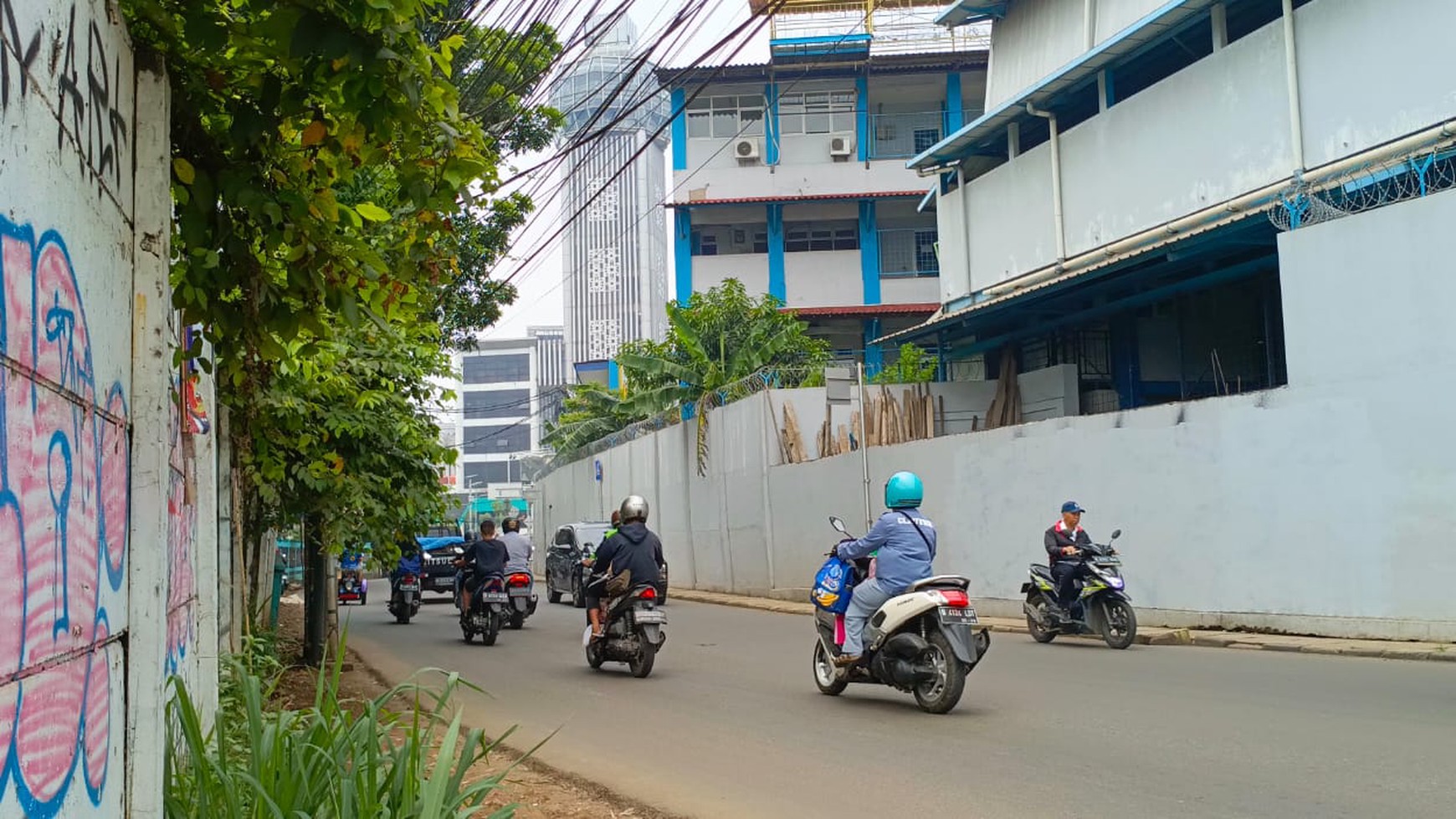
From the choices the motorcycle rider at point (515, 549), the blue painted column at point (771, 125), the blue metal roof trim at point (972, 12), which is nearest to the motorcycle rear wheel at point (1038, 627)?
the motorcycle rider at point (515, 549)

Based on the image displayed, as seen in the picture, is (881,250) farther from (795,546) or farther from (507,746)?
(507,746)

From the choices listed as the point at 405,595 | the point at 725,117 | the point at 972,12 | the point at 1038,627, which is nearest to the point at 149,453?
the point at 1038,627

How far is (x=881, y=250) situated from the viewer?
1630 inches

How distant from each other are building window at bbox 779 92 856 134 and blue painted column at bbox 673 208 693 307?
419cm

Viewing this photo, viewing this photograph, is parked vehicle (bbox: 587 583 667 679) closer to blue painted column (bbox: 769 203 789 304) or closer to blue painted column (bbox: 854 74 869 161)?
blue painted column (bbox: 769 203 789 304)

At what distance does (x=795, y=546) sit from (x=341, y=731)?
72.7ft

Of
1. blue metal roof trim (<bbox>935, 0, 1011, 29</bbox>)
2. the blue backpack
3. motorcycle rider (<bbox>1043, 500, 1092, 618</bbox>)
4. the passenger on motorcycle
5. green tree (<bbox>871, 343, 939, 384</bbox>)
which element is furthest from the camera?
green tree (<bbox>871, 343, 939, 384</bbox>)

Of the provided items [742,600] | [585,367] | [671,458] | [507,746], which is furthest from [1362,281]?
[585,367]

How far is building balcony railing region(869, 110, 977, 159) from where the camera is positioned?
41.1 meters

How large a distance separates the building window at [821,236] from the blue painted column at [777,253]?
0.44 metres

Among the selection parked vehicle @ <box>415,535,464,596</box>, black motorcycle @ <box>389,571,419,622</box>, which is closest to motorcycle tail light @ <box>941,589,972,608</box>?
black motorcycle @ <box>389,571,419,622</box>

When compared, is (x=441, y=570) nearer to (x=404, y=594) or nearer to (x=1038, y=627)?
(x=404, y=594)

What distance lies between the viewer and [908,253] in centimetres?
4153

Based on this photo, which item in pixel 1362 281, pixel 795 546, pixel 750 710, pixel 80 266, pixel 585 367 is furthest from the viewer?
pixel 585 367
